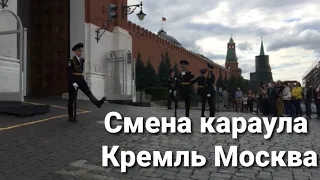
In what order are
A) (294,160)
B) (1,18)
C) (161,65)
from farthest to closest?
(161,65), (1,18), (294,160)

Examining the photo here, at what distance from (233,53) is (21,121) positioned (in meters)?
130

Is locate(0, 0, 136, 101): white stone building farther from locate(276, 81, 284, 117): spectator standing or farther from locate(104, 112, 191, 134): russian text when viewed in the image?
locate(104, 112, 191, 134): russian text

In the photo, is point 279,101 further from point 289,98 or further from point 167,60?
point 167,60

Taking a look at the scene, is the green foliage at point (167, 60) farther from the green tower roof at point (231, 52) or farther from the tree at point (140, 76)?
the green tower roof at point (231, 52)

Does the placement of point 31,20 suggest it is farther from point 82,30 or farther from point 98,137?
point 98,137

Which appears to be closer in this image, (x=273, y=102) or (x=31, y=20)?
(x=273, y=102)

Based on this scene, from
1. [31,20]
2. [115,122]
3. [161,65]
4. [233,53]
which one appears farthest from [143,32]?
[233,53]

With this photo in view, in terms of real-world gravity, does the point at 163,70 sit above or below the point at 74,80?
above

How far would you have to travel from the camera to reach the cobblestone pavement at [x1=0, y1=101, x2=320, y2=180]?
4754 mm

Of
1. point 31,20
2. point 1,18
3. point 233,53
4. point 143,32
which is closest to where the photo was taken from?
point 1,18

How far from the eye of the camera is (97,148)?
5.99m

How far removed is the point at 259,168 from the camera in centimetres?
514

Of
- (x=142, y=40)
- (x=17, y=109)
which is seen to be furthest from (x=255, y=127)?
(x=142, y=40)

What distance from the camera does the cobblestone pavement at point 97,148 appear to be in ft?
15.6
